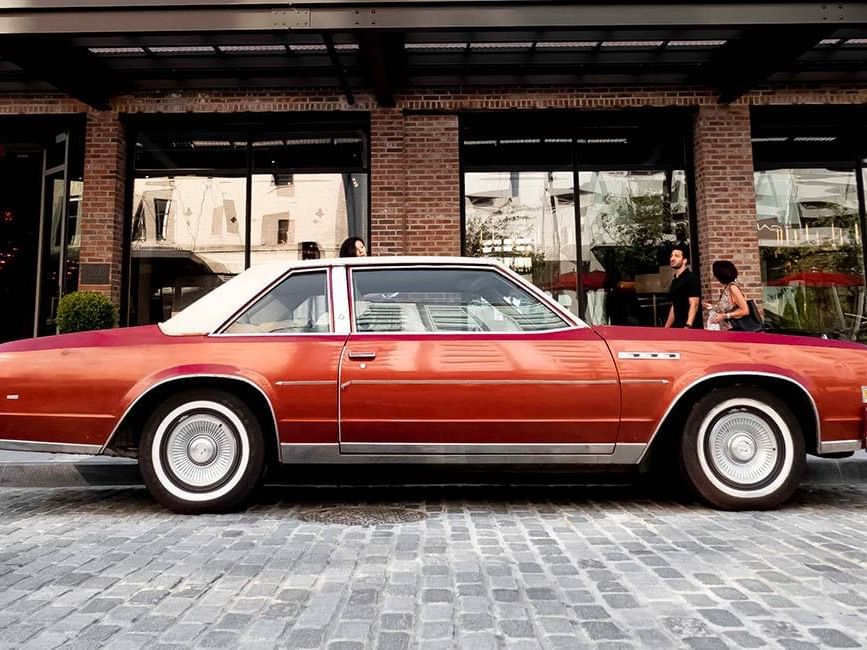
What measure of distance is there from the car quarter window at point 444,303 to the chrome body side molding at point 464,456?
0.75m

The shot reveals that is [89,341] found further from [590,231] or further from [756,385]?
[590,231]

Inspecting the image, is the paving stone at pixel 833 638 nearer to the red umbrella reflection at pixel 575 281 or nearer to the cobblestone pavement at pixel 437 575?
the cobblestone pavement at pixel 437 575

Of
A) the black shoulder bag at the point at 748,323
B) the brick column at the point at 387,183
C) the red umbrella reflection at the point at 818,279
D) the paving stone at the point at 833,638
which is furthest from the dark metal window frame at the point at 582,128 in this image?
the paving stone at the point at 833,638

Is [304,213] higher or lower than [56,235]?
higher

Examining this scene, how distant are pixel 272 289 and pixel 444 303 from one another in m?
1.11

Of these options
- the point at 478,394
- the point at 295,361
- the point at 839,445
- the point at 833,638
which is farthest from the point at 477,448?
the point at 839,445

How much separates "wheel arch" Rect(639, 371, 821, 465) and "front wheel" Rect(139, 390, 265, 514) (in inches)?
95.4

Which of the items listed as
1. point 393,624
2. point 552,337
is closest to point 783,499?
point 552,337

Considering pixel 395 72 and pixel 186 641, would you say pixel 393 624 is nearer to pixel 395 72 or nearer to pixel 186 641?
pixel 186 641

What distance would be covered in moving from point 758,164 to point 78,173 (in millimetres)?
10159

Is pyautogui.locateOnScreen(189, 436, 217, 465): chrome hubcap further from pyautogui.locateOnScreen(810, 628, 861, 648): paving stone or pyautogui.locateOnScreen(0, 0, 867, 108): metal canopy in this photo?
pyautogui.locateOnScreen(0, 0, 867, 108): metal canopy

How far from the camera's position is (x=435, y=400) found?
3650 mm

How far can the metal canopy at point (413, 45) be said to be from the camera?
6.49m

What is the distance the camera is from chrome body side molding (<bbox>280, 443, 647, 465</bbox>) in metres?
3.69
